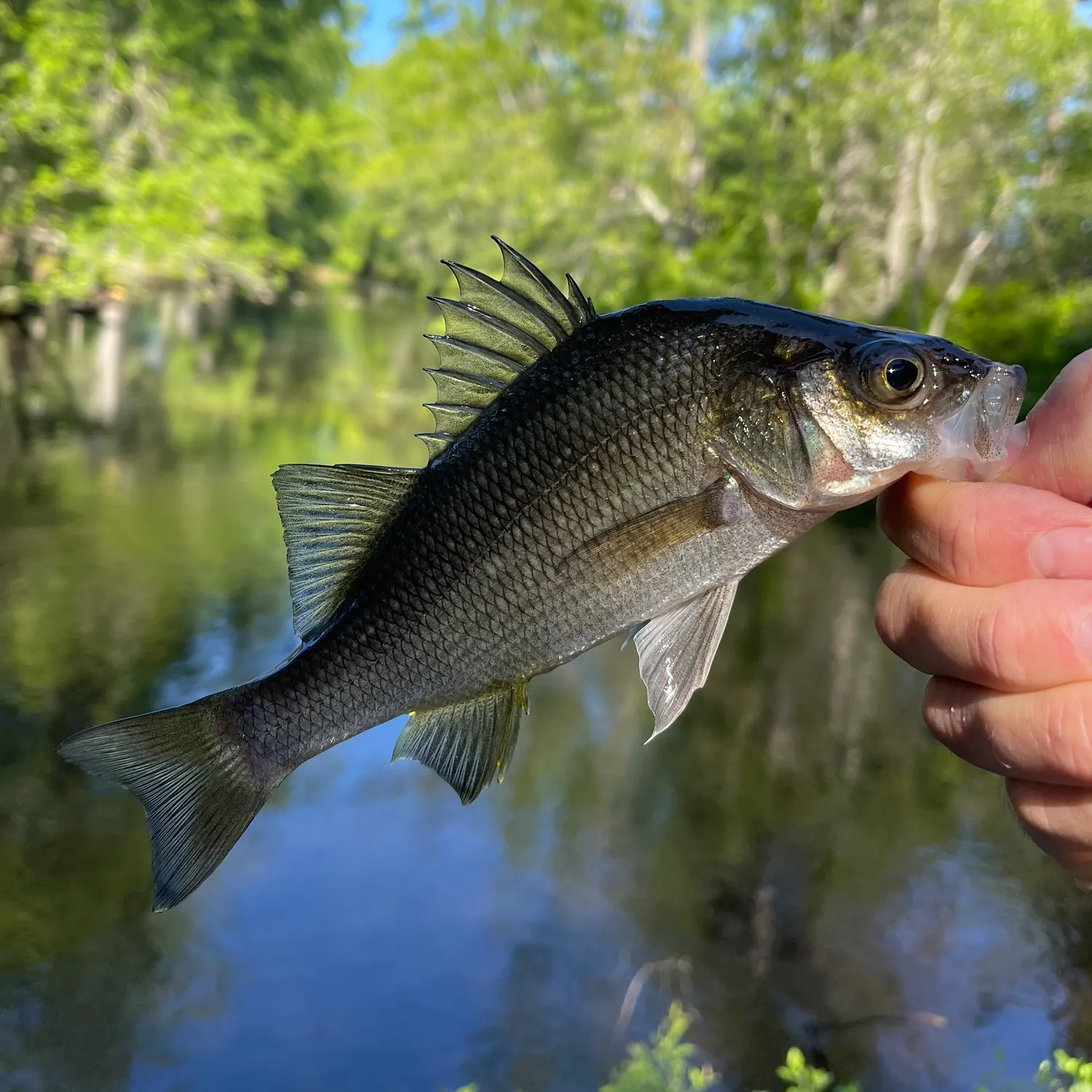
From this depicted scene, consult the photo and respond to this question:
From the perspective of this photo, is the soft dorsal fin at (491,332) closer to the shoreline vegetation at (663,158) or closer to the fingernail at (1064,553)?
the fingernail at (1064,553)

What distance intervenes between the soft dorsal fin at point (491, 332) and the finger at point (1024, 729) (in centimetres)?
83

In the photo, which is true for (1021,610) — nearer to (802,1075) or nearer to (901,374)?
(901,374)

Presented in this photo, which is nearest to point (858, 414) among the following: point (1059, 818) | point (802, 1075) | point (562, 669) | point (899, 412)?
point (899, 412)

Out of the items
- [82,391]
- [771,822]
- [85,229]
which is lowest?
[771,822]

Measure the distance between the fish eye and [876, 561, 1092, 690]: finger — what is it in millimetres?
296

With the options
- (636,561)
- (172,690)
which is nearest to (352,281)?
(172,690)

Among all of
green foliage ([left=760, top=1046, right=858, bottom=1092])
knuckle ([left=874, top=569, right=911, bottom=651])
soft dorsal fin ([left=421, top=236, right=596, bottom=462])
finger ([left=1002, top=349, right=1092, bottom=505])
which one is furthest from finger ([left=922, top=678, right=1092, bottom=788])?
green foliage ([left=760, top=1046, right=858, bottom=1092])

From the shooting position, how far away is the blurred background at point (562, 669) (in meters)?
3.73

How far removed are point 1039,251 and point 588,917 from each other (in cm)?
1157

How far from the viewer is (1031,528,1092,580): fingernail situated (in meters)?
1.19

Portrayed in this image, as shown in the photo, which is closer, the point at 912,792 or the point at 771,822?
the point at 771,822

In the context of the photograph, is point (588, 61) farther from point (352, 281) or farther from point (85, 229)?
point (352, 281)

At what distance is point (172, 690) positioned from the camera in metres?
5.79

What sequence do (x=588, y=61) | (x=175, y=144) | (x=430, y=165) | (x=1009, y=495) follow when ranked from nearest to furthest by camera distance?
1. (x=1009, y=495)
2. (x=588, y=61)
3. (x=175, y=144)
4. (x=430, y=165)
